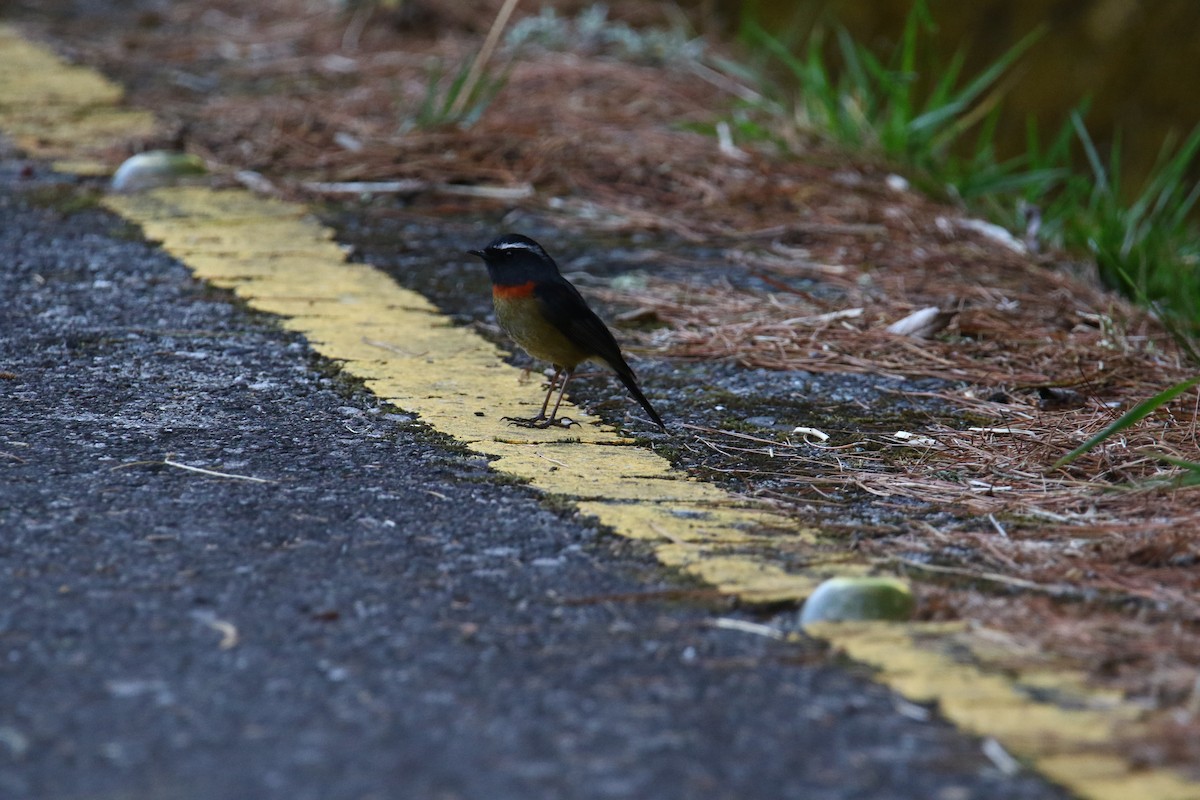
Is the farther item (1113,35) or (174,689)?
(1113,35)

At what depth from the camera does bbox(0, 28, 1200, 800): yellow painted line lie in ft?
6.34

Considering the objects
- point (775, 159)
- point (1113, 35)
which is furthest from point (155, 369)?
point (1113, 35)

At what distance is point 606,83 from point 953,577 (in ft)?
17.8

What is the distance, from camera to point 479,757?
184cm

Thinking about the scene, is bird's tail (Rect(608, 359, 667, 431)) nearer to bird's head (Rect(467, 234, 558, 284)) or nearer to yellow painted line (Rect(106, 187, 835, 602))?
yellow painted line (Rect(106, 187, 835, 602))

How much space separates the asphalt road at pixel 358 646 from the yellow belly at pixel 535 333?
17.3 inches

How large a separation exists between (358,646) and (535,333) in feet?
4.91

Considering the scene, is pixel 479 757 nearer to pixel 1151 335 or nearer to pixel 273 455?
pixel 273 455

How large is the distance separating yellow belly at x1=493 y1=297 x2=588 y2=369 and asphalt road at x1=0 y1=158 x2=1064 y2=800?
1.44ft

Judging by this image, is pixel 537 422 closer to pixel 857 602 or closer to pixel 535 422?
pixel 535 422

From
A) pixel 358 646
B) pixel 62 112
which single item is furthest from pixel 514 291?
pixel 62 112

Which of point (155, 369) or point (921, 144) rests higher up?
point (921, 144)

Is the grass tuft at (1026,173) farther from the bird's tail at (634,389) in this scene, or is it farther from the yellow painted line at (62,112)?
the yellow painted line at (62,112)

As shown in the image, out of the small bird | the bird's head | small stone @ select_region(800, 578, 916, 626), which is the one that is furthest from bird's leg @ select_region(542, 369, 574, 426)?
small stone @ select_region(800, 578, 916, 626)
